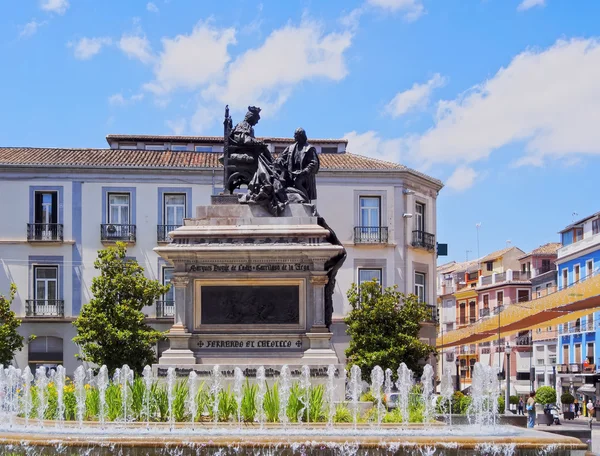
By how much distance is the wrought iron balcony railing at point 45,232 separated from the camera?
45.4m

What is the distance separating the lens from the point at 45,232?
150 feet

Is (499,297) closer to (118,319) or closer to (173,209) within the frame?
(173,209)

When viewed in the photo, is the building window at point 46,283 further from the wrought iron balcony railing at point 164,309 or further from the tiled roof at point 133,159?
the tiled roof at point 133,159

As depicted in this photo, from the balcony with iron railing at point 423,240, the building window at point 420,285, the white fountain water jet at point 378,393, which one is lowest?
the white fountain water jet at point 378,393

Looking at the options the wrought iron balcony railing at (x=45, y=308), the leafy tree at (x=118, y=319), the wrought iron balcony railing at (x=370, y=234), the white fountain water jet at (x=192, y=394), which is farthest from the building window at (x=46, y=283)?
the white fountain water jet at (x=192, y=394)

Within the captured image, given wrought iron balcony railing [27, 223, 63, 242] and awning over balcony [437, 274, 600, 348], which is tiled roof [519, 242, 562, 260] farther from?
wrought iron balcony railing [27, 223, 63, 242]

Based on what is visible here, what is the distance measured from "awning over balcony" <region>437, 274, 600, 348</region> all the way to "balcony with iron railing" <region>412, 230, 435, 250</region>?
522cm

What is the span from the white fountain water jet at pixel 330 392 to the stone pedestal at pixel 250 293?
51 centimetres

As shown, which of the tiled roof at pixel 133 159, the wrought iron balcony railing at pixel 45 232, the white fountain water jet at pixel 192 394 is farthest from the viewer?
the tiled roof at pixel 133 159

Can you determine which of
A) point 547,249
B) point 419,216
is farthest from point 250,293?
point 547,249

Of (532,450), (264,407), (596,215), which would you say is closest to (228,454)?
(264,407)

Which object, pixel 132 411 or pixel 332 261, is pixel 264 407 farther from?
pixel 332 261

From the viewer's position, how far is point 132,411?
54.2ft

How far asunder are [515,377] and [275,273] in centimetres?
6127
